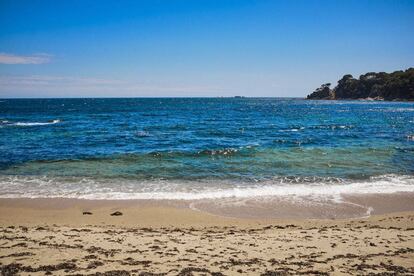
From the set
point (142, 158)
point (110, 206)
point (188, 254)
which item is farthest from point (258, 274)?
point (142, 158)

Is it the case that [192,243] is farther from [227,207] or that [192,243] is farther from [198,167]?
[198,167]

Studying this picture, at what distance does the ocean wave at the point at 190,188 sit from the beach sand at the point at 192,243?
6.34 ft

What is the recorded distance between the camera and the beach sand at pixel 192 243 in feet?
22.5

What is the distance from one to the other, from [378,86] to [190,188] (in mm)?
167379

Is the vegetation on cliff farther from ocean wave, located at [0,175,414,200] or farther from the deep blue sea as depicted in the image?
ocean wave, located at [0,175,414,200]

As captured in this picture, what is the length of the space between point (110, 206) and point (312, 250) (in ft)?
26.8

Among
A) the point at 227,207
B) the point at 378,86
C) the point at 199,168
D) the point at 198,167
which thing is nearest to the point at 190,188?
the point at 227,207

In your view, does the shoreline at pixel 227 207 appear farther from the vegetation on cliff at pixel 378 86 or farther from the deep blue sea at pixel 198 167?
the vegetation on cliff at pixel 378 86

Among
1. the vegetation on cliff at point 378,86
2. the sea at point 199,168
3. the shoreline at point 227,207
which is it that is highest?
the vegetation on cliff at point 378,86

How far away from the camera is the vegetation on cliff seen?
5138 inches

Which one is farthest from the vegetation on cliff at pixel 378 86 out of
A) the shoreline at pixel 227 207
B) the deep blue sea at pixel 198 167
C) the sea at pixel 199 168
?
the shoreline at pixel 227 207

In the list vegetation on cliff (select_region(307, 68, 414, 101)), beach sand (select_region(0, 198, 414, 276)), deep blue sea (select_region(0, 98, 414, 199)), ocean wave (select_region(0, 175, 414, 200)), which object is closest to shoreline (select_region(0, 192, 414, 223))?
beach sand (select_region(0, 198, 414, 276))

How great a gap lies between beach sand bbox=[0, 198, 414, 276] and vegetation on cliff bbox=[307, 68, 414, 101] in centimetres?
14192

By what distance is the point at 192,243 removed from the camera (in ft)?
27.7
